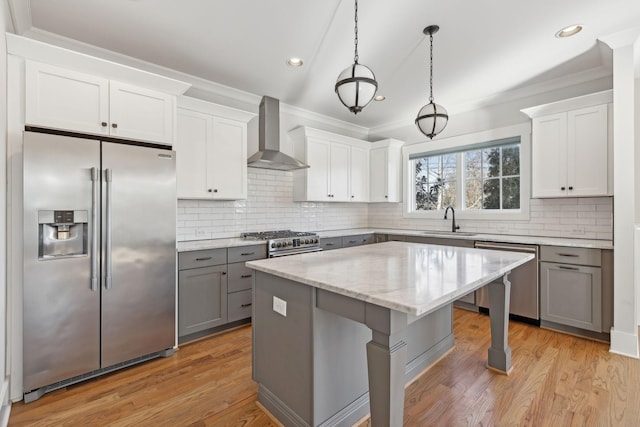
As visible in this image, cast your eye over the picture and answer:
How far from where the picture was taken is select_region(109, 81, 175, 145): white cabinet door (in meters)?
2.42

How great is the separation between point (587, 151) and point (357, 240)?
2.76m

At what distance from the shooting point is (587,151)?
3.08m

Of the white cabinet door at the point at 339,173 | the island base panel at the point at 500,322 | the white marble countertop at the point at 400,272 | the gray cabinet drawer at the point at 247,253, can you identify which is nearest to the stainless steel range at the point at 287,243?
the gray cabinet drawer at the point at 247,253

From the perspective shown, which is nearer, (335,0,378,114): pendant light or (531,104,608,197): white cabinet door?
(335,0,378,114): pendant light

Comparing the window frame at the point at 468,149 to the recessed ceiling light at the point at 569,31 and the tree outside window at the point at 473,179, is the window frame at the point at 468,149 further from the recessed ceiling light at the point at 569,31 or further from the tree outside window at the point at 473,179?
the recessed ceiling light at the point at 569,31

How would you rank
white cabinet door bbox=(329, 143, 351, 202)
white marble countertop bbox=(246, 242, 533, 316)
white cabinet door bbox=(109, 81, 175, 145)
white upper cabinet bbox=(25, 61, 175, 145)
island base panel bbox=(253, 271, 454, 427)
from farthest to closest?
1. white cabinet door bbox=(329, 143, 351, 202)
2. white cabinet door bbox=(109, 81, 175, 145)
3. white upper cabinet bbox=(25, 61, 175, 145)
4. island base panel bbox=(253, 271, 454, 427)
5. white marble countertop bbox=(246, 242, 533, 316)

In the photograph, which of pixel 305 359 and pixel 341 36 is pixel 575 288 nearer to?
pixel 305 359

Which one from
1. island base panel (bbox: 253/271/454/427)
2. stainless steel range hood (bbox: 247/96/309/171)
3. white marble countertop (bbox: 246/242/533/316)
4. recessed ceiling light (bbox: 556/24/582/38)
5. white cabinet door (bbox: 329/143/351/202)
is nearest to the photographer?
white marble countertop (bbox: 246/242/533/316)

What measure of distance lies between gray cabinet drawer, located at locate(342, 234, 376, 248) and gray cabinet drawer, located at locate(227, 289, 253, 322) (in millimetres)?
1620

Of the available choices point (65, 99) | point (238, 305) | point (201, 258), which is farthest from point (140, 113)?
point (238, 305)

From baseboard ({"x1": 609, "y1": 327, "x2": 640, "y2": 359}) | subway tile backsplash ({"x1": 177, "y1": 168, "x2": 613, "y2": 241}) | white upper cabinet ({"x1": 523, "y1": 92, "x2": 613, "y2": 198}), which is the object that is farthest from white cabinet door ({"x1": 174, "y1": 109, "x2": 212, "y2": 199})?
baseboard ({"x1": 609, "y1": 327, "x2": 640, "y2": 359})

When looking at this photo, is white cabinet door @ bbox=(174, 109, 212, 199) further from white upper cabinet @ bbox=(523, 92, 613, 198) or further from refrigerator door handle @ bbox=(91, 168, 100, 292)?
white upper cabinet @ bbox=(523, 92, 613, 198)

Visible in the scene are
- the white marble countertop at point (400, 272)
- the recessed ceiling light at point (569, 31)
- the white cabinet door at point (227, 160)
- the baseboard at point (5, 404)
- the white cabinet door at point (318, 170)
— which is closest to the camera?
the white marble countertop at point (400, 272)

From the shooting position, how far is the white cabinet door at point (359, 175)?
A: 192 inches
